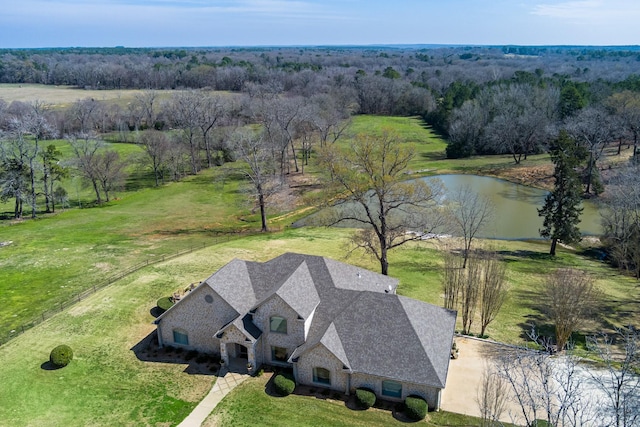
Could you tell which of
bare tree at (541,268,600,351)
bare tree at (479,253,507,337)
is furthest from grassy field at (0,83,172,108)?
bare tree at (541,268,600,351)

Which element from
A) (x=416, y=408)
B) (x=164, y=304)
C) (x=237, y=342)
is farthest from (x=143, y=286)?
(x=416, y=408)

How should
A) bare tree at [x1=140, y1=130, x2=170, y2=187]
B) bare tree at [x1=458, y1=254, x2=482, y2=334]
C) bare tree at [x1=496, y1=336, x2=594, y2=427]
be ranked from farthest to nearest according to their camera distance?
bare tree at [x1=140, y1=130, x2=170, y2=187], bare tree at [x1=458, y1=254, x2=482, y2=334], bare tree at [x1=496, y1=336, x2=594, y2=427]

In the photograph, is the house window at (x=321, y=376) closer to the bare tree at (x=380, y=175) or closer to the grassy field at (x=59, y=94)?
the bare tree at (x=380, y=175)

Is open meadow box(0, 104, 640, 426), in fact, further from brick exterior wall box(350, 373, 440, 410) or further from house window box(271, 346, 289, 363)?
house window box(271, 346, 289, 363)

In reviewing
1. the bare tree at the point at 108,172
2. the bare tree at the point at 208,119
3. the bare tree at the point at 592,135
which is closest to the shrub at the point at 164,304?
the bare tree at the point at 108,172

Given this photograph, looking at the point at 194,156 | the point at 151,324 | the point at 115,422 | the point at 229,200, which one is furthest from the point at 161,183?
the point at 115,422

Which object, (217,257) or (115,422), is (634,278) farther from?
(115,422)

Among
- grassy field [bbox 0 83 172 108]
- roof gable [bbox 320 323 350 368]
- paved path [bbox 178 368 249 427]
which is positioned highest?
grassy field [bbox 0 83 172 108]
